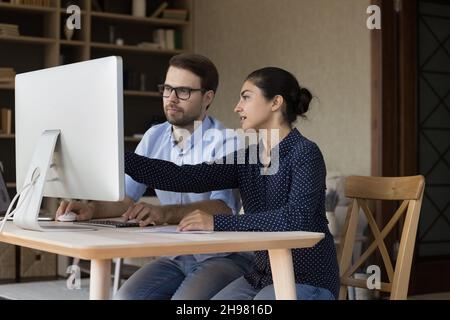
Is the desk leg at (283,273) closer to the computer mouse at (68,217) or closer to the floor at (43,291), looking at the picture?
the computer mouse at (68,217)

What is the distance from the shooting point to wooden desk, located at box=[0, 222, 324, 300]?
5.22ft

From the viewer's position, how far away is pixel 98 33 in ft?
22.2

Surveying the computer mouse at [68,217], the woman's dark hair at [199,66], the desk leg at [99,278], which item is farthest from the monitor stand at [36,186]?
the woman's dark hair at [199,66]

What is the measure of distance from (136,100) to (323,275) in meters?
5.00

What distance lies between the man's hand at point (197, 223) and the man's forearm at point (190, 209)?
0.93 feet

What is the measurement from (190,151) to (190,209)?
0.37 metres

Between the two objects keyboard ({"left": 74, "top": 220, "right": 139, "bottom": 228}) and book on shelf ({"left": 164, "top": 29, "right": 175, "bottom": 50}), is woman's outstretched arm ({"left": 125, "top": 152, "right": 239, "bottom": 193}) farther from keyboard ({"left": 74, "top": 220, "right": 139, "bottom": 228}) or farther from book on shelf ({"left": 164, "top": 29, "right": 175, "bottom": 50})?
book on shelf ({"left": 164, "top": 29, "right": 175, "bottom": 50})

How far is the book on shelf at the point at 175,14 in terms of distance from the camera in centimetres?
681

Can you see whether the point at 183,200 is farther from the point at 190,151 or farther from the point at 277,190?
the point at 277,190

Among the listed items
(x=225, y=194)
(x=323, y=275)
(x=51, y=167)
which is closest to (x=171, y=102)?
(x=225, y=194)

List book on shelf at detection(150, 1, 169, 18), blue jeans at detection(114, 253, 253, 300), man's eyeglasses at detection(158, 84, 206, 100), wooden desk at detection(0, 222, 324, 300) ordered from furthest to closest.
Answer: book on shelf at detection(150, 1, 169, 18) < man's eyeglasses at detection(158, 84, 206, 100) < blue jeans at detection(114, 253, 253, 300) < wooden desk at detection(0, 222, 324, 300)

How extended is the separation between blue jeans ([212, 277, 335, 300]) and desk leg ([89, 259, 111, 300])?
0.52 meters

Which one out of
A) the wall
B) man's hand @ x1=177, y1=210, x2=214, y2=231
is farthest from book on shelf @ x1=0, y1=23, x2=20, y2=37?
man's hand @ x1=177, y1=210, x2=214, y2=231
